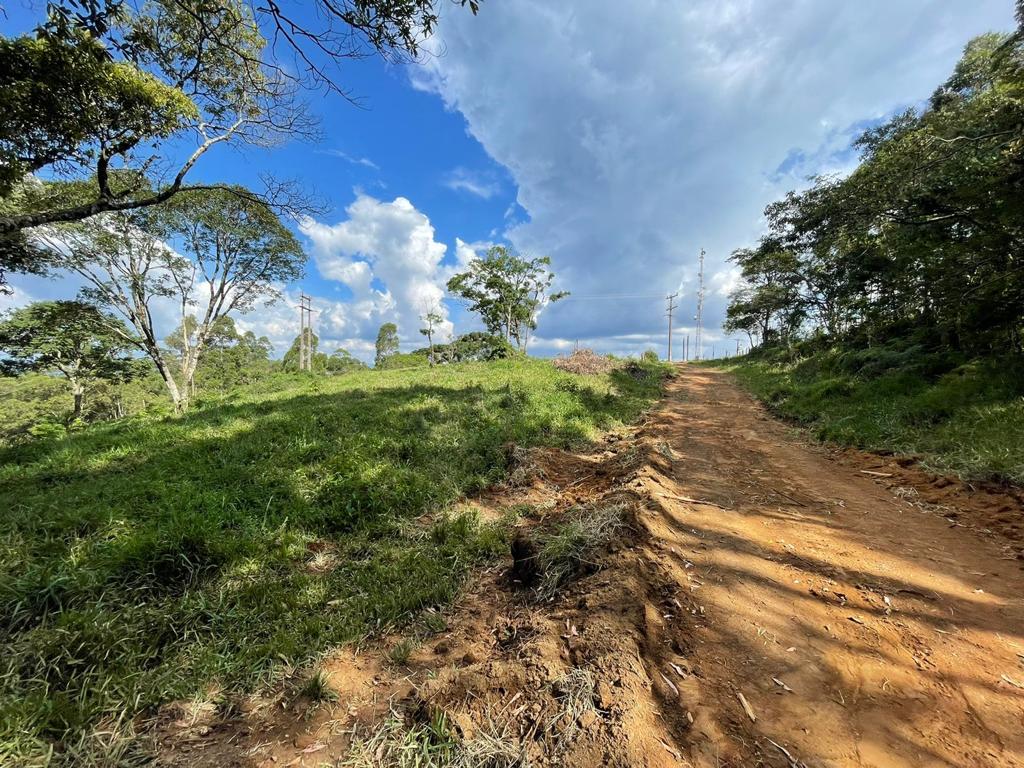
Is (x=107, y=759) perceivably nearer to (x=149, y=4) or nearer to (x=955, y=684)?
(x=955, y=684)

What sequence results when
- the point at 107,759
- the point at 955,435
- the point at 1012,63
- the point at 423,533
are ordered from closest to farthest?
the point at 107,759 < the point at 423,533 < the point at 955,435 < the point at 1012,63

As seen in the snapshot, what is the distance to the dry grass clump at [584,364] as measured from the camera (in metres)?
17.3

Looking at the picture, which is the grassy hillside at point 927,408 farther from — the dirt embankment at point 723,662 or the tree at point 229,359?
the tree at point 229,359

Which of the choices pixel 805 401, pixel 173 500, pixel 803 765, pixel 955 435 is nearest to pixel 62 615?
pixel 173 500

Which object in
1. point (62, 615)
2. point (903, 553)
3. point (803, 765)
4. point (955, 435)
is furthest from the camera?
point (955, 435)

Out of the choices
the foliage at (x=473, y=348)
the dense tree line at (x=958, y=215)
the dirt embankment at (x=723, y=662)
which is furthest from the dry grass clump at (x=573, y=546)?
the foliage at (x=473, y=348)

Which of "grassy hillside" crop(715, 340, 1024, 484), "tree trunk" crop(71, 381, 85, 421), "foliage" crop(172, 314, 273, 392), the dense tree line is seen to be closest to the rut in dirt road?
"grassy hillside" crop(715, 340, 1024, 484)

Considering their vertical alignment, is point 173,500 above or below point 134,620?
above

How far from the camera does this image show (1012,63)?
22.8 feet

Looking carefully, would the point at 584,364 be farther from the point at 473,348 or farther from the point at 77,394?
the point at 77,394

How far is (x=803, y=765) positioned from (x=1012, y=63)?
464 inches

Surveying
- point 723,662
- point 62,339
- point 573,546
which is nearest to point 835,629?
point 723,662

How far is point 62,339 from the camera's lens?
671 inches

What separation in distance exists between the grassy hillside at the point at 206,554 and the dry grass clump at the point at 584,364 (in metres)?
10.3
